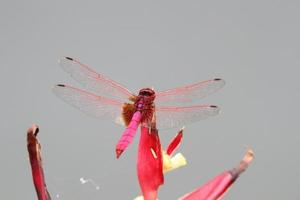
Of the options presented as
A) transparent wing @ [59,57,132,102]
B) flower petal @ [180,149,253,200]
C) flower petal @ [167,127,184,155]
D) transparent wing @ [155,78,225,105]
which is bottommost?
flower petal @ [180,149,253,200]

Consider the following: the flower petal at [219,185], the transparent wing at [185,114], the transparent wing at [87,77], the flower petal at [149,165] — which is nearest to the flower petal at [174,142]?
the flower petal at [149,165]

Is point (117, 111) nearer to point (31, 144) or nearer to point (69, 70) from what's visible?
point (69, 70)

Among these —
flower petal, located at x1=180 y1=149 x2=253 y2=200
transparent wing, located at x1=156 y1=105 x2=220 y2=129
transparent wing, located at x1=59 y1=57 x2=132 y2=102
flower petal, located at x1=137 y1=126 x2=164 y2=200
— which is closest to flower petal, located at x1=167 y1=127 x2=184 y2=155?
flower petal, located at x1=137 y1=126 x2=164 y2=200

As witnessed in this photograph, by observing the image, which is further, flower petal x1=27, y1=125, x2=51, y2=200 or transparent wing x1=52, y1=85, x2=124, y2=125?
transparent wing x1=52, y1=85, x2=124, y2=125

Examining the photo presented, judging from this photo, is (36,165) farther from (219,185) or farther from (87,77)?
(87,77)

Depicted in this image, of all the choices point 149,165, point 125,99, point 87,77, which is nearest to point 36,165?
point 149,165

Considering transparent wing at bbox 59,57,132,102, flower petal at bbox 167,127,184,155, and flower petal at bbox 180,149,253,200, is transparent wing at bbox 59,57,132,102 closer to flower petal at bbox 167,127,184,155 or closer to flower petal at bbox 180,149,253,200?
flower petal at bbox 167,127,184,155
